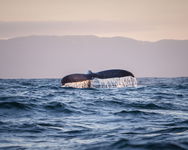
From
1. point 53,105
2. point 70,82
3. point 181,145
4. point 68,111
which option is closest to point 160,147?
point 181,145

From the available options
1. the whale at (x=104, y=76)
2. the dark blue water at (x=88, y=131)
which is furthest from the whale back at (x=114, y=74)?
the dark blue water at (x=88, y=131)

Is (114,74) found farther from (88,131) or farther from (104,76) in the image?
(88,131)

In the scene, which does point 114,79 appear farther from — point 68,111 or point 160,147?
point 160,147

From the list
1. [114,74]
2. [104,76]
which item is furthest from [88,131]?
[104,76]

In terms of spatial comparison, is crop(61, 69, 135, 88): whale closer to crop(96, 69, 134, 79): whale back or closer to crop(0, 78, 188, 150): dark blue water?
crop(96, 69, 134, 79): whale back

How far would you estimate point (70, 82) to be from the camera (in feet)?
40.3

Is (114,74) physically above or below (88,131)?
above

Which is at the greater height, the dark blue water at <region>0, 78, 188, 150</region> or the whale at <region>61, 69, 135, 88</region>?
the whale at <region>61, 69, 135, 88</region>

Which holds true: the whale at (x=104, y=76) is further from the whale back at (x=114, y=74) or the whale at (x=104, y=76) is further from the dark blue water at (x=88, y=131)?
the dark blue water at (x=88, y=131)

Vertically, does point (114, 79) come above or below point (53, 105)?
above

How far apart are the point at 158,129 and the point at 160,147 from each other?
1.73 meters

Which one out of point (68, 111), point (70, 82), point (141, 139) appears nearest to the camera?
point (141, 139)

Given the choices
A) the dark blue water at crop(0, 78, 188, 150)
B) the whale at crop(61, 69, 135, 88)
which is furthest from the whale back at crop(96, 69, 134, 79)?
the dark blue water at crop(0, 78, 188, 150)

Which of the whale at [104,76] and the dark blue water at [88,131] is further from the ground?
the whale at [104,76]
